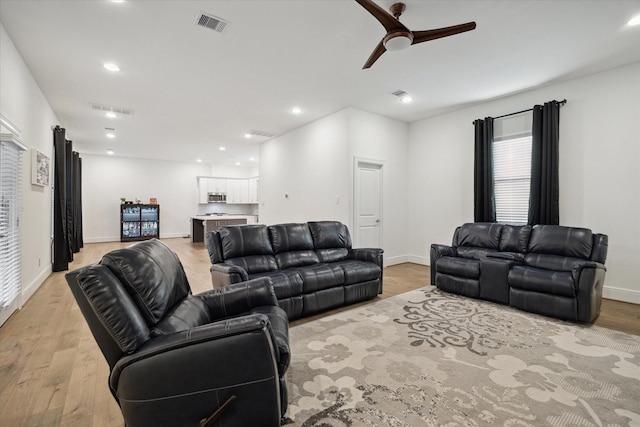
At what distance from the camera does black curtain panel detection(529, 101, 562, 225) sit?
14.1 ft

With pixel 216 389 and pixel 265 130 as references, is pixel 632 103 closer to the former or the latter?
pixel 216 389

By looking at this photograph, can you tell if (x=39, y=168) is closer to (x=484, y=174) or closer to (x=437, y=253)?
(x=437, y=253)

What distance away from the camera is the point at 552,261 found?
11.8 ft

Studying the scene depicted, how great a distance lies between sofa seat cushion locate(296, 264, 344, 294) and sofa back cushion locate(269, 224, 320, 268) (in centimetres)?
18

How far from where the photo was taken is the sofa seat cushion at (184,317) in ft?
4.97

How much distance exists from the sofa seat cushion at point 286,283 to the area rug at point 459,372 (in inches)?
13.8

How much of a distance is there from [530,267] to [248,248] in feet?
11.1

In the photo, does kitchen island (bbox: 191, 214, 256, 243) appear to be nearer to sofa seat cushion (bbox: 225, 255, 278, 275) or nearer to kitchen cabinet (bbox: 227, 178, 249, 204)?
kitchen cabinet (bbox: 227, 178, 249, 204)

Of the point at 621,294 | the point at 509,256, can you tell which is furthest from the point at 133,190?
the point at 621,294

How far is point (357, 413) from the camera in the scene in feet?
5.75

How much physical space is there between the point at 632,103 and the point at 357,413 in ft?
16.5

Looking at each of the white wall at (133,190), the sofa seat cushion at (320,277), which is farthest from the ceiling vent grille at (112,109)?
the white wall at (133,190)

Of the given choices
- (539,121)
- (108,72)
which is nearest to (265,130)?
(108,72)

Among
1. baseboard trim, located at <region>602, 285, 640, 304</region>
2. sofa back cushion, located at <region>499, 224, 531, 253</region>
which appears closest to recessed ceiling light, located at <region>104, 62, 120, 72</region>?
sofa back cushion, located at <region>499, 224, 531, 253</region>
